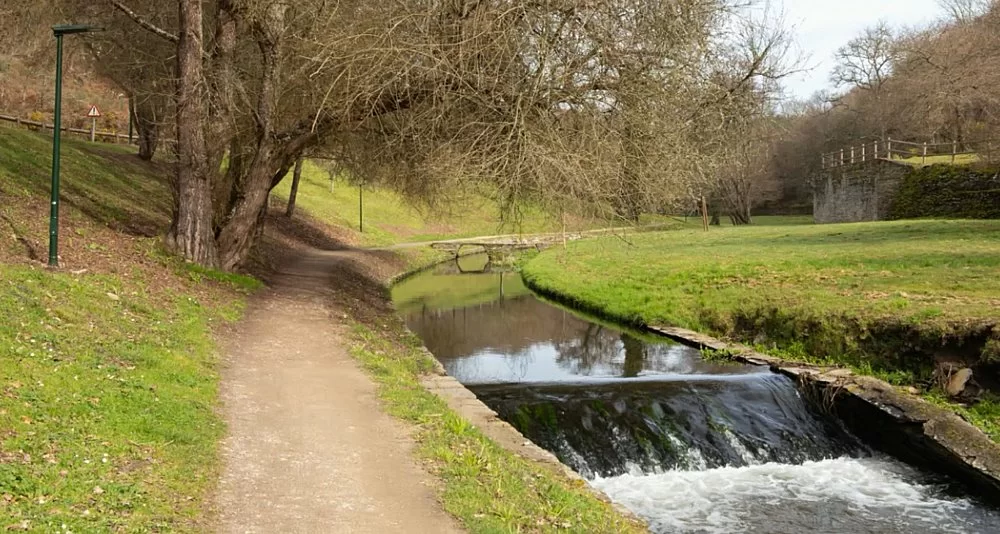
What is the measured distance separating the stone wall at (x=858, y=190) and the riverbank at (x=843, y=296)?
13.1 m

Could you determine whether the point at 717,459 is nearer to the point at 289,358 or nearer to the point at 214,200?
the point at 289,358

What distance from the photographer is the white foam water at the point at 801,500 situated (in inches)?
330

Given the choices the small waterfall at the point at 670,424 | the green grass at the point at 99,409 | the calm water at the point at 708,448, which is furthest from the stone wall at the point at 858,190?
the green grass at the point at 99,409

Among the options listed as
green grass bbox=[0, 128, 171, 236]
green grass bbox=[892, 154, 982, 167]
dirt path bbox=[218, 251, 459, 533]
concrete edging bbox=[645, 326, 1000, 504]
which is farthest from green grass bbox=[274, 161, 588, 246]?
dirt path bbox=[218, 251, 459, 533]

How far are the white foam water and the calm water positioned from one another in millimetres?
21

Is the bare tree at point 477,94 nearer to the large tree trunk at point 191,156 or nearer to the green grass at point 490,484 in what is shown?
the large tree trunk at point 191,156

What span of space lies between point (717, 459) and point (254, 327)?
23.0ft

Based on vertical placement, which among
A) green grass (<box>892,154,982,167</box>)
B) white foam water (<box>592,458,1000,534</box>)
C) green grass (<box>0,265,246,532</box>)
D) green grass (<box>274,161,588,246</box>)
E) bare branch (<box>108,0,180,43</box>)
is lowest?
white foam water (<box>592,458,1000,534</box>)

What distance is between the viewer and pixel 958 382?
11.3 m

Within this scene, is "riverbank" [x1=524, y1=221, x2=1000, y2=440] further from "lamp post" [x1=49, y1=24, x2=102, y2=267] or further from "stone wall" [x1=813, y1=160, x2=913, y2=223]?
"stone wall" [x1=813, y1=160, x2=913, y2=223]

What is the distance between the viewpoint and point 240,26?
15.7m

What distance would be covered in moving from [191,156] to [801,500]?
11546 millimetres

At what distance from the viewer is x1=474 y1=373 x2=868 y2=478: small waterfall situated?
34.5 ft

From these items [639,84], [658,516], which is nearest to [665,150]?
[639,84]
